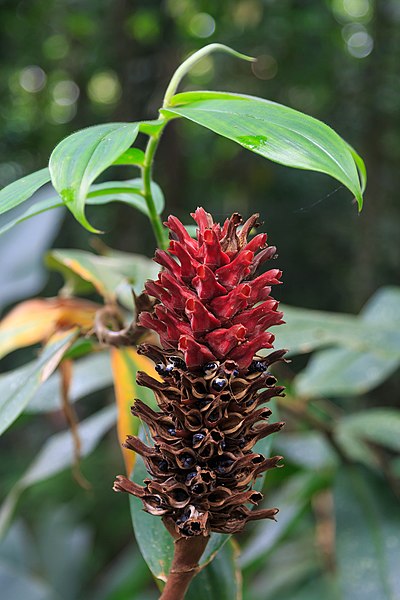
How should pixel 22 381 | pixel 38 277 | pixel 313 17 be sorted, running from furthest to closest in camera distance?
pixel 313 17 → pixel 38 277 → pixel 22 381

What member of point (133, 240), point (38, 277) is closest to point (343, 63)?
point (133, 240)

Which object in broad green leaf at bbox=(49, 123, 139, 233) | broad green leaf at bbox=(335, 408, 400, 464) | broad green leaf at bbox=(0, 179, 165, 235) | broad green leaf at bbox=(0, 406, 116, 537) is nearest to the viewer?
broad green leaf at bbox=(49, 123, 139, 233)

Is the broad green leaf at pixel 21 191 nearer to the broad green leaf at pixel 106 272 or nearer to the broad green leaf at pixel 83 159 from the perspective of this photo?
the broad green leaf at pixel 83 159

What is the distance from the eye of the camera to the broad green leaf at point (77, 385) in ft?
2.50

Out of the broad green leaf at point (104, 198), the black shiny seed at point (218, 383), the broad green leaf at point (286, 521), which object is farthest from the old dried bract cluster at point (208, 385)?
the broad green leaf at point (286, 521)

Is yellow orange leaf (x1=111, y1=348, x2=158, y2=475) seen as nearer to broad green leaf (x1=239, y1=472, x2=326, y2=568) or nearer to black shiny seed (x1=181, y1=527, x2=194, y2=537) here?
black shiny seed (x1=181, y1=527, x2=194, y2=537)

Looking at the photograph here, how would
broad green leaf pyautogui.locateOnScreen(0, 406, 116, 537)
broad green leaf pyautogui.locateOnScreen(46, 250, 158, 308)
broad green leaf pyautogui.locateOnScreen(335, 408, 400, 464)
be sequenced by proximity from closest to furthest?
1. broad green leaf pyautogui.locateOnScreen(46, 250, 158, 308)
2. broad green leaf pyautogui.locateOnScreen(0, 406, 116, 537)
3. broad green leaf pyautogui.locateOnScreen(335, 408, 400, 464)

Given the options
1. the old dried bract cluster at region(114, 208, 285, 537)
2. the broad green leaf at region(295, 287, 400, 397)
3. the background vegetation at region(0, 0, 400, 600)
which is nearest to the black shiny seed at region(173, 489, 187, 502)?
the old dried bract cluster at region(114, 208, 285, 537)

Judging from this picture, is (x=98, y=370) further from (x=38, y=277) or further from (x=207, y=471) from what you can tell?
(x=207, y=471)

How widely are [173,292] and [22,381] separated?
0.21 m

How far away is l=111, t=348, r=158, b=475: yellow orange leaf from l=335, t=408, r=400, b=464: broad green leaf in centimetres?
40

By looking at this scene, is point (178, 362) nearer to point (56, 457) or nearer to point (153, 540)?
point (153, 540)

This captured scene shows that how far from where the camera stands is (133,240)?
7.67 feet

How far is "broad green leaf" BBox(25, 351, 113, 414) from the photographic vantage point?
0.76 meters
